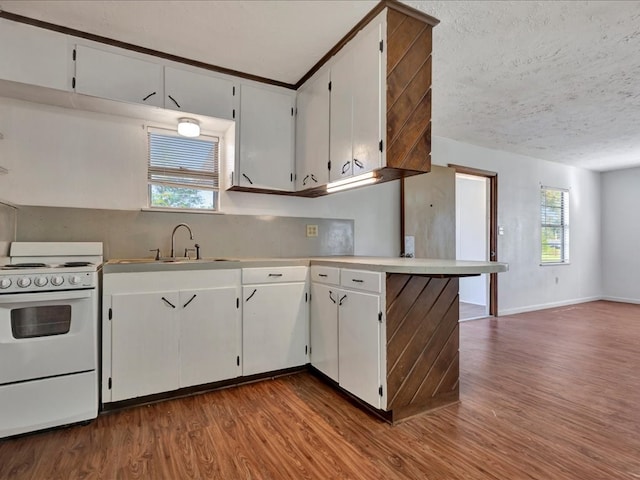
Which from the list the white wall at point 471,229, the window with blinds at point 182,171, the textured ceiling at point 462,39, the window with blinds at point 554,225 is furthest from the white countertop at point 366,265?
the window with blinds at point 554,225

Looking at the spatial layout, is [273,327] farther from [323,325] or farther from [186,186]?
[186,186]

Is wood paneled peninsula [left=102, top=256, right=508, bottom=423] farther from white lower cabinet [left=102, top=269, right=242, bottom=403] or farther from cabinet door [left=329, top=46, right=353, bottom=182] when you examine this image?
cabinet door [left=329, top=46, right=353, bottom=182]

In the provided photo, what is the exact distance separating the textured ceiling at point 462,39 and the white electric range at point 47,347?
1629mm

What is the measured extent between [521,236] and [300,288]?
4.30m

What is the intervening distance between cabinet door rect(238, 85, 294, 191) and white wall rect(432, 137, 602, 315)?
224 centimetres

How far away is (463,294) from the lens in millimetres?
6363

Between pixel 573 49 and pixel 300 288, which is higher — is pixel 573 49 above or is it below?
above

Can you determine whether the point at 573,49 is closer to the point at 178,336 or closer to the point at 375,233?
the point at 375,233

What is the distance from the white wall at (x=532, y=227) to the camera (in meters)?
5.02

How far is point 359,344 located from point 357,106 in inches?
63.1

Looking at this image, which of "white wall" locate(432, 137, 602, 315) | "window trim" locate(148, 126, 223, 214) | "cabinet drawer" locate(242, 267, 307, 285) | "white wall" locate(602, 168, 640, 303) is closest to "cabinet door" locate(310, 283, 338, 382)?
"cabinet drawer" locate(242, 267, 307, 285)

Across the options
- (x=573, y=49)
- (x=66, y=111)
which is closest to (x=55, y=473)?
(x=66, y=111)

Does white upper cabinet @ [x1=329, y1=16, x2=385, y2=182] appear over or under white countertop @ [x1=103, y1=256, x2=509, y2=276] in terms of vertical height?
over

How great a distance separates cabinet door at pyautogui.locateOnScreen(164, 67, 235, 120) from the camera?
2545 millimetres
